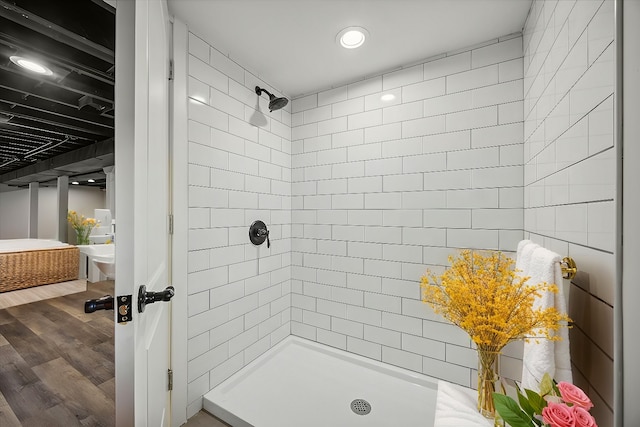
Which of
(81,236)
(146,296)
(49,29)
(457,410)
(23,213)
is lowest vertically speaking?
(457,410)

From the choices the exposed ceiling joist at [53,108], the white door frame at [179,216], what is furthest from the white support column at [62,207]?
the white door frame at [179,216]

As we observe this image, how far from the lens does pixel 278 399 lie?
1601 mm

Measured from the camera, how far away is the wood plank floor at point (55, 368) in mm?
1685

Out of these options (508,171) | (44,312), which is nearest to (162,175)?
(508,171)

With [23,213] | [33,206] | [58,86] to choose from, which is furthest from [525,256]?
[23,213]

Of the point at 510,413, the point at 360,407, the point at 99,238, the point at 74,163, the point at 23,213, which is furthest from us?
the point at 23,213

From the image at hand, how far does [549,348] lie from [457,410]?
441mm

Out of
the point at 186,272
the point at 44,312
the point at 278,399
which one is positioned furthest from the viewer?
the point at 44,312

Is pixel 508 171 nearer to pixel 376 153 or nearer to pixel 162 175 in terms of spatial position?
pixel 376 153

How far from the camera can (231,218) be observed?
175 centimetres

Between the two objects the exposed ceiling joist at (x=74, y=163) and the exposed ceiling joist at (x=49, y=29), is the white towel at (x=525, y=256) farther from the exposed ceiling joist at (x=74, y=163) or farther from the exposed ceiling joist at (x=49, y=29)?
the exposed ceiling joist at (x=74, y=163)

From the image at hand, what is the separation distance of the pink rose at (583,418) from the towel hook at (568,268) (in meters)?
0.41

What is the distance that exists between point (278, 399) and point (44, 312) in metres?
3.57

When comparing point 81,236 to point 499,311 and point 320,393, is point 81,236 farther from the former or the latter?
point 499,311
